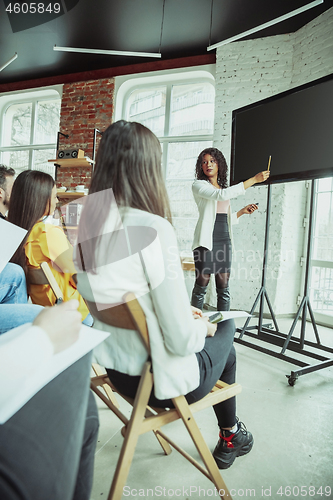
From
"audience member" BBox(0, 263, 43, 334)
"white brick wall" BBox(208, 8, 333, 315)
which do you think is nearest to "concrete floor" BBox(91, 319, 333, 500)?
"audience member" BBox(0, 263, 43, 334)

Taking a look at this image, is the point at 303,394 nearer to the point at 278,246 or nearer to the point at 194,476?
the point at 194,476

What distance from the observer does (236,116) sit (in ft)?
8.63

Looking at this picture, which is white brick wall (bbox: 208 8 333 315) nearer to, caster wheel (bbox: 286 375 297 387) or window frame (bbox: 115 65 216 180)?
window frame (bbox: 115 65 216 180)

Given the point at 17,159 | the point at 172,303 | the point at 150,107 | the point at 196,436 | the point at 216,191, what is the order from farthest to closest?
the point at 17,159
the point at 150,107
the point at 216,191
the point at 196,436
the point at 172,303

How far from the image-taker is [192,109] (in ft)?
15.3

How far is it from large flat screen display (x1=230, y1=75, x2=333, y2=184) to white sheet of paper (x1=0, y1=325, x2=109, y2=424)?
1.97 metres

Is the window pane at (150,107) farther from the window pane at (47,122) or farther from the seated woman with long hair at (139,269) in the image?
the seated woman with long hair at (139,269)

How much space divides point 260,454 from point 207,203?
1.85 m

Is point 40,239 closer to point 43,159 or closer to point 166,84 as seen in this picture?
point 166,84

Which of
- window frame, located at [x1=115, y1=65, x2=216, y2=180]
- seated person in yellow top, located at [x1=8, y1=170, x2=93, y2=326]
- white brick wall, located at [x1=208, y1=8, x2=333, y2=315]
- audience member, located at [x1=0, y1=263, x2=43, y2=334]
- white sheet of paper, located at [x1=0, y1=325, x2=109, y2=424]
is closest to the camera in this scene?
white sheet of paper, located at [x1=0, y1=325, x2=109, y2=424]

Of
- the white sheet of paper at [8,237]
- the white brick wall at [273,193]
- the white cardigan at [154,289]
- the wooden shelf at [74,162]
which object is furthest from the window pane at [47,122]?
the white cardigan at [154,289]

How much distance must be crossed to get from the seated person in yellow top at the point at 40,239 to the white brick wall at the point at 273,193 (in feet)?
8.53

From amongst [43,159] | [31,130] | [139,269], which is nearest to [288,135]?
[139,269]

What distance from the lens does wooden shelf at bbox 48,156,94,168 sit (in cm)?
465
